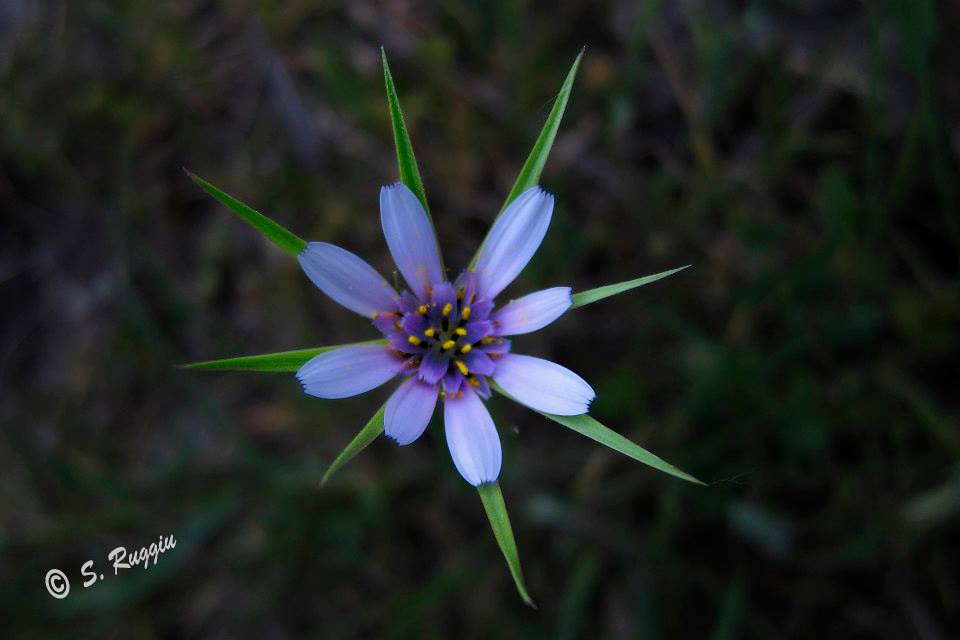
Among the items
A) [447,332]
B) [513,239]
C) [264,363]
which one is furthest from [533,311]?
[264,363]

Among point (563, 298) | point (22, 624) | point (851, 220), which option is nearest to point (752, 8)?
point (851, 220)

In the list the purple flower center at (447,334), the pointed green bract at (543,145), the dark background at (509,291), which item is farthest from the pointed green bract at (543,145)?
the dark background at (509,291)

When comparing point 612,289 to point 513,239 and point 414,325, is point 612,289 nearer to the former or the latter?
point 513,239

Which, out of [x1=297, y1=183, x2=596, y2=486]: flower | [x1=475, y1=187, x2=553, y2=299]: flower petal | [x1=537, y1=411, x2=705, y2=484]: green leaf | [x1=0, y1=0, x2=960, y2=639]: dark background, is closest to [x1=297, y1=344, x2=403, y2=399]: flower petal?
[x1=297, y1=183, x2=596, y2=486]: flower

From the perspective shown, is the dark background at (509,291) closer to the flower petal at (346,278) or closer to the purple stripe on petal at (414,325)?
the purple stripe on petal at (414,325)

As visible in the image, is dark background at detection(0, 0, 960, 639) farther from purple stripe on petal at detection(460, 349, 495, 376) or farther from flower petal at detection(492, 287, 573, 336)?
flower petal at detection(492, 287, 573, 336)
